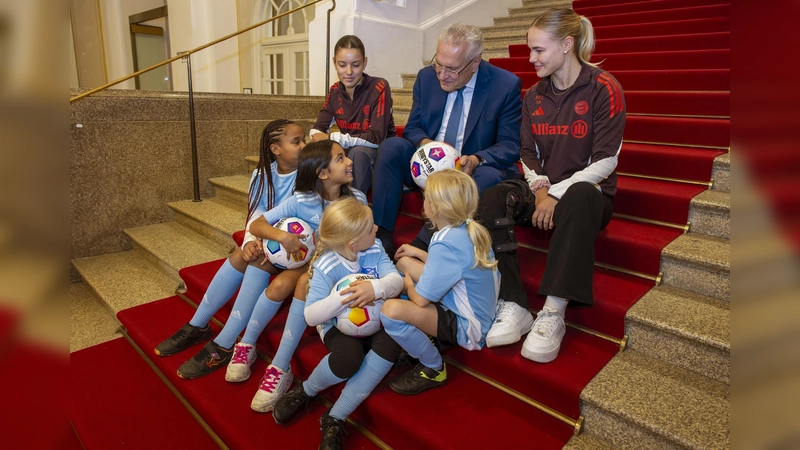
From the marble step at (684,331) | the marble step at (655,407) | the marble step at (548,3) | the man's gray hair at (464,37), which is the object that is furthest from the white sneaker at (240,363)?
the marble step at (548,3)

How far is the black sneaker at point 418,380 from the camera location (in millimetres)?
1928

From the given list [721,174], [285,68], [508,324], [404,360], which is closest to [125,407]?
[404,360]

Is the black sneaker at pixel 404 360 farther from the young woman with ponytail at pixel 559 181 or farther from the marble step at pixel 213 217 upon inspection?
the marble step at pixel 213 217

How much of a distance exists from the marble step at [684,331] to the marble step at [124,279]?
9.25ft

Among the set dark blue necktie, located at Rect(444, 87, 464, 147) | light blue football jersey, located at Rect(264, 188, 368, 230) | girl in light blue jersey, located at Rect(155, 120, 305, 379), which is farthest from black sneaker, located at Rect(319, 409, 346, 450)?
dark blue necktie, located at Rect(444, 87, 464, 147)

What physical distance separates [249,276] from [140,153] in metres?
2.11

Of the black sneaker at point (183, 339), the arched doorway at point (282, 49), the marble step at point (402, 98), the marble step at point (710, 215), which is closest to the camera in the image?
the marble step at point (710, 215)

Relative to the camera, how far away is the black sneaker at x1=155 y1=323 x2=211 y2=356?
250cm

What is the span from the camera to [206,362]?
2340mm

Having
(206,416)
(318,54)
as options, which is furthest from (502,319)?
(318,54)

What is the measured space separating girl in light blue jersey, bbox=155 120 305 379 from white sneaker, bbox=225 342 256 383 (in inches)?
3.8

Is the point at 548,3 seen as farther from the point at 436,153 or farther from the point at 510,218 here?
the point at 510,218

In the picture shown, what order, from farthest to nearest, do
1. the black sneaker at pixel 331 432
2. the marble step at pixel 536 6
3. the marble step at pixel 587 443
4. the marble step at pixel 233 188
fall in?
the marble step at pixel 536 6 → the marble step at pixel 233 188 → the black sneaker at pixel 331 432 → the marble step at pixel 587 443

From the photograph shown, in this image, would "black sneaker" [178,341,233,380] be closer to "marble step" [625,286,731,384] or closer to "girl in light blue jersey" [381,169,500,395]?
"girl in light blue jersey" [381,169,500,395]
